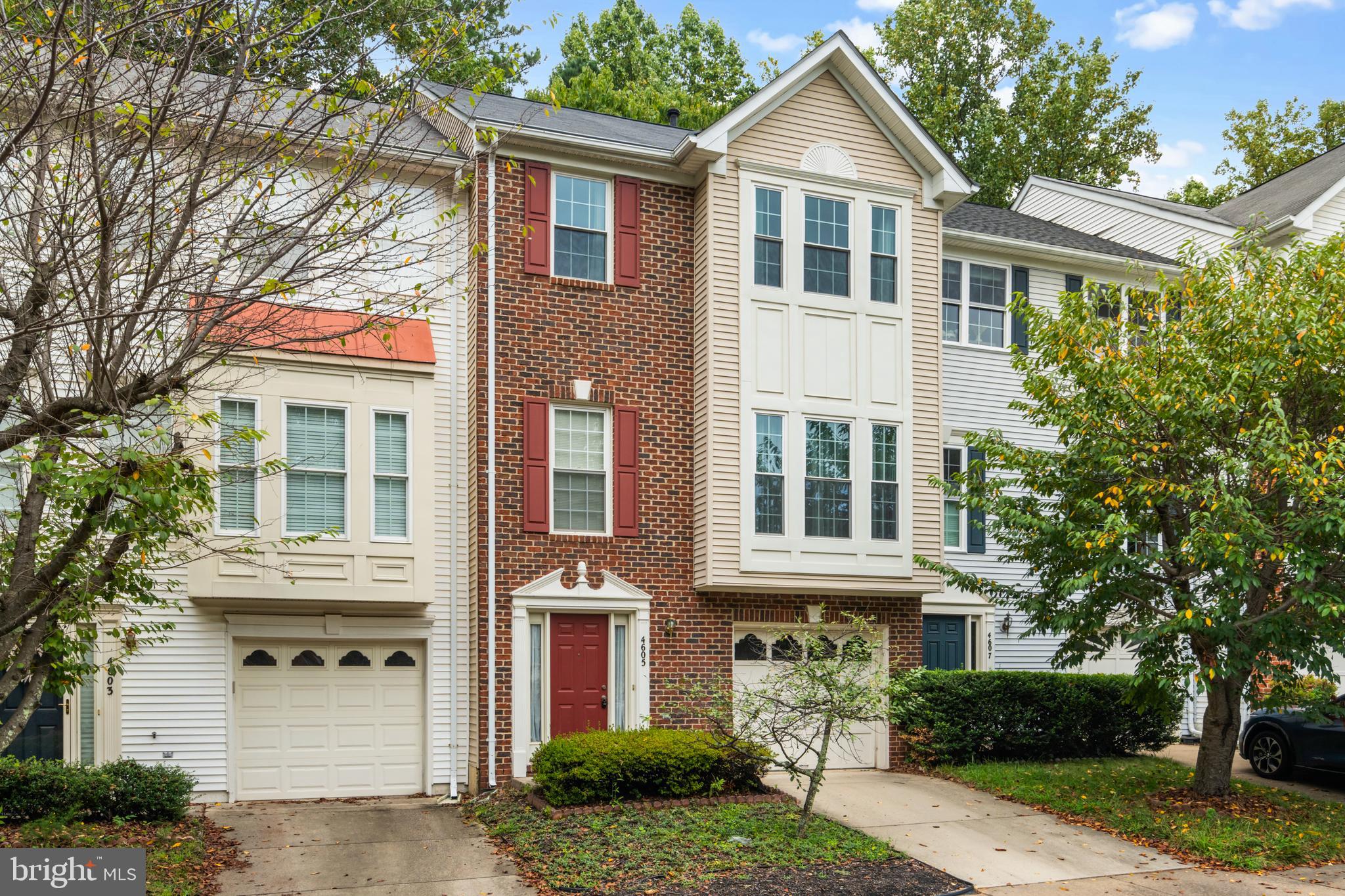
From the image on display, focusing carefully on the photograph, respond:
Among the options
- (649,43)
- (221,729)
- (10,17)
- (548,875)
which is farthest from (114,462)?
(649,43)

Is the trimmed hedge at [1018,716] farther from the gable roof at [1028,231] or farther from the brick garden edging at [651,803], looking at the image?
the gable roof at [1028,231]

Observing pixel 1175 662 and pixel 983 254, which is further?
pixel 983 254

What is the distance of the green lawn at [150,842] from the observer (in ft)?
32.0

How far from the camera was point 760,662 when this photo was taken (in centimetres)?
1590

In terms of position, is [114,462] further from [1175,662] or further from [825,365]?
[1175,662]

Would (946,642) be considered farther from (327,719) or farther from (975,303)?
(327,719)

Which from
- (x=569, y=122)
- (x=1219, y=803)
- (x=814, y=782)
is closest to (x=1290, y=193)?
(x=1219, y=803)

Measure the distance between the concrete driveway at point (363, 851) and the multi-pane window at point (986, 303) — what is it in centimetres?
1129

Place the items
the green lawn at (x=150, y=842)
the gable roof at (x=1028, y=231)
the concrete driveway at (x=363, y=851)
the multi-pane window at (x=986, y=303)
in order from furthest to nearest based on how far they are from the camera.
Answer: the gable roof at (x=1028, y=231), the multi-pane window at (x=986, y=303), the concrete driveway at (x=363, y=851), the green lawn at (x=150, y=842)

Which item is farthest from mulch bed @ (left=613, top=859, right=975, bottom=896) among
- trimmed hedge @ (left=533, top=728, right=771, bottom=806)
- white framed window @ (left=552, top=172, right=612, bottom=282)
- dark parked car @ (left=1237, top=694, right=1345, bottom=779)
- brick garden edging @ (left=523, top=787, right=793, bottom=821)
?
white framed window @ (left=552, top=172, right=612, bottom=282)

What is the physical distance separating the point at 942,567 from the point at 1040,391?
2.64 meters

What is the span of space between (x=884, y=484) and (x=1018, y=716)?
3.73 meters

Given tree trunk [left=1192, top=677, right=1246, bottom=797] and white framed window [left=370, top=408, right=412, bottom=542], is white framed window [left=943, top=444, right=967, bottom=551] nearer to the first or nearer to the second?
tree trunk [left=1192, top=677, right=1246, bottom=797]

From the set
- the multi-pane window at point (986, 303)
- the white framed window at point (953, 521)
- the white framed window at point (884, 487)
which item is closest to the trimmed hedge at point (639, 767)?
the white framed window at point (884, 487)
